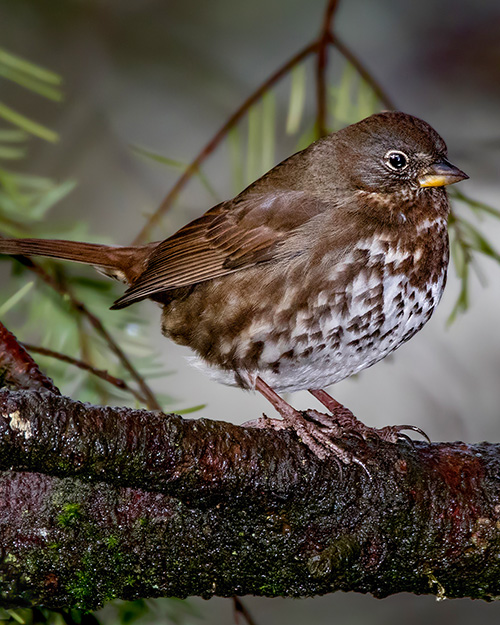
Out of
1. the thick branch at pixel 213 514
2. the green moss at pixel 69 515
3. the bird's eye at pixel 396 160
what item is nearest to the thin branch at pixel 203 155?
the bird's eye at pixel 396 160

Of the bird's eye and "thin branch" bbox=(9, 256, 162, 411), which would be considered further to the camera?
the bird's eye

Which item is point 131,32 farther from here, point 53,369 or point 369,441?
point 369,441

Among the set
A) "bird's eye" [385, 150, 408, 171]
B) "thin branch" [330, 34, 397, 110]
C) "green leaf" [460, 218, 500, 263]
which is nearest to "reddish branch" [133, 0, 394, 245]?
"thin branch" [330, 34, 397, 110]

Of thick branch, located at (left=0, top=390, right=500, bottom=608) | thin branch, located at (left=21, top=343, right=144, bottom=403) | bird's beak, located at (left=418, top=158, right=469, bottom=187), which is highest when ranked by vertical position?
bird's beak, located at (left=418, top=158, right=469, bottom=187)

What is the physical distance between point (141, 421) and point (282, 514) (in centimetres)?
42

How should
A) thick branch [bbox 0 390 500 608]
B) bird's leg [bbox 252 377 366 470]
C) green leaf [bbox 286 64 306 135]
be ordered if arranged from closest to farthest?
1. thick branch [bbox 0 390 500 608]
2. bird's leg [bbox 252 377 366 470]
3. green leaf [bbox 286 64 306 135]

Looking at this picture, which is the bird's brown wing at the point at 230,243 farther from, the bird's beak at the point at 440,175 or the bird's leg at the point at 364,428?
the bird's leg at the point at 364,428

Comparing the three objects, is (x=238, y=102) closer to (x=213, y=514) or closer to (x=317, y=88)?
(x=317, y=88)

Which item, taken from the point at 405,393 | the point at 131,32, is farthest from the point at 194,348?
the point at 131,32

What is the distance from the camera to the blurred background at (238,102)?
4465mm

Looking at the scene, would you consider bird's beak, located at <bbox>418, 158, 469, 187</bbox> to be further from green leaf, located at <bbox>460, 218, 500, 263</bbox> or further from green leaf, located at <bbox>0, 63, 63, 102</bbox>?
green leaf, located at <bbox>0, 63, 63, 102</bbox>

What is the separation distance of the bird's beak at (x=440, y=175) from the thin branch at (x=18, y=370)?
1.36 m

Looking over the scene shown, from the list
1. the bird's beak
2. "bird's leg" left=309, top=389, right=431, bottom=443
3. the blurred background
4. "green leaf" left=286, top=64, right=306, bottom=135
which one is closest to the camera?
"bird's leg" left=309, top=389, right=431, bottom=443

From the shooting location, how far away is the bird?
2670 mm
